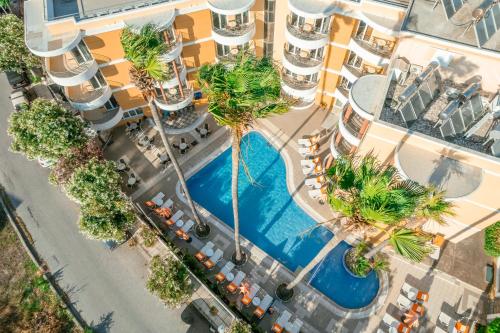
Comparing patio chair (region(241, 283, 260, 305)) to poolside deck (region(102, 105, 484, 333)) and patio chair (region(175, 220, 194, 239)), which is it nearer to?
poolside deck (region(102, 105, 484, 333))

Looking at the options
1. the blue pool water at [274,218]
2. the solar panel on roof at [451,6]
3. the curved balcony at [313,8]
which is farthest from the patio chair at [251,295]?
the solar panel on roof at [451,6]

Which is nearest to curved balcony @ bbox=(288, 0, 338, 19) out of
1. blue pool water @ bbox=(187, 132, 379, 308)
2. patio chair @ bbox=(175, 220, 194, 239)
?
blue pool water @ bbox=(187, 132, 379, 308)

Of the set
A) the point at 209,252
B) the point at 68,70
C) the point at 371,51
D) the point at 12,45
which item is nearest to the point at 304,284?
the point at 209,252

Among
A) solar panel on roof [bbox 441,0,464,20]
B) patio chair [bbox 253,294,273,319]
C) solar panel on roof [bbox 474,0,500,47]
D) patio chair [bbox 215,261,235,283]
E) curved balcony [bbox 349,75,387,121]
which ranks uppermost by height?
solar panel on roof [bbox 441,0,464,20]

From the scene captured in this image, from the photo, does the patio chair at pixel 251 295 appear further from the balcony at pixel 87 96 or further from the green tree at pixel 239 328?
the balcony at pixel 87 96

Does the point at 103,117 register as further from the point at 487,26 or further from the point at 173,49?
the point at 487,26

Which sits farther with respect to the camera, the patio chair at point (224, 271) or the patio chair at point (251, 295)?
the patio chair at point (224, 271)

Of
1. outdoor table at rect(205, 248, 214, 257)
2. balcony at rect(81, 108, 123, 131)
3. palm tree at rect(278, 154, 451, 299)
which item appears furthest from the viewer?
balcony at rect(81, 108, 123, 131)

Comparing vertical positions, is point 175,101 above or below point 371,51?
above
